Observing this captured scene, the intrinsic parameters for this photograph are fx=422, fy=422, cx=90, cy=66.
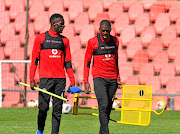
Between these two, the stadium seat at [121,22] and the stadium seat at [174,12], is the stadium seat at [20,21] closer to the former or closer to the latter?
the stadium seat at [121,22]

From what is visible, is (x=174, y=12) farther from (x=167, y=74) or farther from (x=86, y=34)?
(x=86, y=34)

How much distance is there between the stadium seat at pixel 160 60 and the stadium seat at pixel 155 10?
4.32ft

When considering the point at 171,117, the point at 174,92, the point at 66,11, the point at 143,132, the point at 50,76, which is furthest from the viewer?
the point at 66,11

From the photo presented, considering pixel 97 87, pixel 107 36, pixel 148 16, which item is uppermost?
pixel 148 16

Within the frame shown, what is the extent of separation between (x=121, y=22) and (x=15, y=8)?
3.42 meters

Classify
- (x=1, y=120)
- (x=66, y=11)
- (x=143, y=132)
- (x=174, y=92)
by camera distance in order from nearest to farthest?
(x=143, y=132) < (x=1, y=120) < (x=174, y=92) < (x=66, y=11)

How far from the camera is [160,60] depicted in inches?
486

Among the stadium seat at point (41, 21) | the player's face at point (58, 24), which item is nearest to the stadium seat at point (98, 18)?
the stadium seat at point (41, 21)

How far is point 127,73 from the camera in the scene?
12234mm

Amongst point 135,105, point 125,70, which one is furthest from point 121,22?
point 135,105

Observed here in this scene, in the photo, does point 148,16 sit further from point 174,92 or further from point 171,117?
point 171,117

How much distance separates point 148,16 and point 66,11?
8.72 ft

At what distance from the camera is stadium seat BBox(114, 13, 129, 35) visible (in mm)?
12992

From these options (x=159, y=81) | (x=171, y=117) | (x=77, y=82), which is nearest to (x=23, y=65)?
(x=77, y=82)
